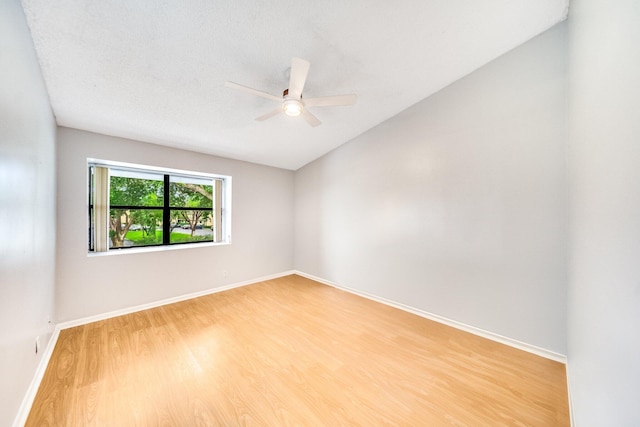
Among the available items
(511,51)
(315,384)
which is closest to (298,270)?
(315,384)

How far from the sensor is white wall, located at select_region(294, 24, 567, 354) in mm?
2100

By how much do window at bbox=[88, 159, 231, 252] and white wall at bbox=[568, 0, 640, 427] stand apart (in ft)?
14.0

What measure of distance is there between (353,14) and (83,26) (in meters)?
1.92

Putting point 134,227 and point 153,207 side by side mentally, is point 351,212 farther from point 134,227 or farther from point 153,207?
point 134,227

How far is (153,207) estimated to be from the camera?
3.45 metres

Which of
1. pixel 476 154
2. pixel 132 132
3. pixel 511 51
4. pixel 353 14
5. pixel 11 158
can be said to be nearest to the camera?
pixel 11 158

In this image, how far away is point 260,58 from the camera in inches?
77.1

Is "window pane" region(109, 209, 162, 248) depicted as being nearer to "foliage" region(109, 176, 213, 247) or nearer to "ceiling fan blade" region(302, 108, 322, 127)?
"foliage" region(109, 176, 213, 247)

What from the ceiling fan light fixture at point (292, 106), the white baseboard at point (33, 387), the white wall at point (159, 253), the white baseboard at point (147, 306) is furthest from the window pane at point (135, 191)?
the ceiling fan light fixture at point (292, 106)

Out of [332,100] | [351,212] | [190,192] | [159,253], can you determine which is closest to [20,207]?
[159,253]

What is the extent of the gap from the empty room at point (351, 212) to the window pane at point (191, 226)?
0.22 feet

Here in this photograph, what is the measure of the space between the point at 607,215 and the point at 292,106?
2.17 meters

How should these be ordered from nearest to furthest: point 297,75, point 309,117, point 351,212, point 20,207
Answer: point 20,207
point 297,75
point 309,117
point 351,212

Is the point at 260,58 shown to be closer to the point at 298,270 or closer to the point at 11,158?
the point at 11,158
